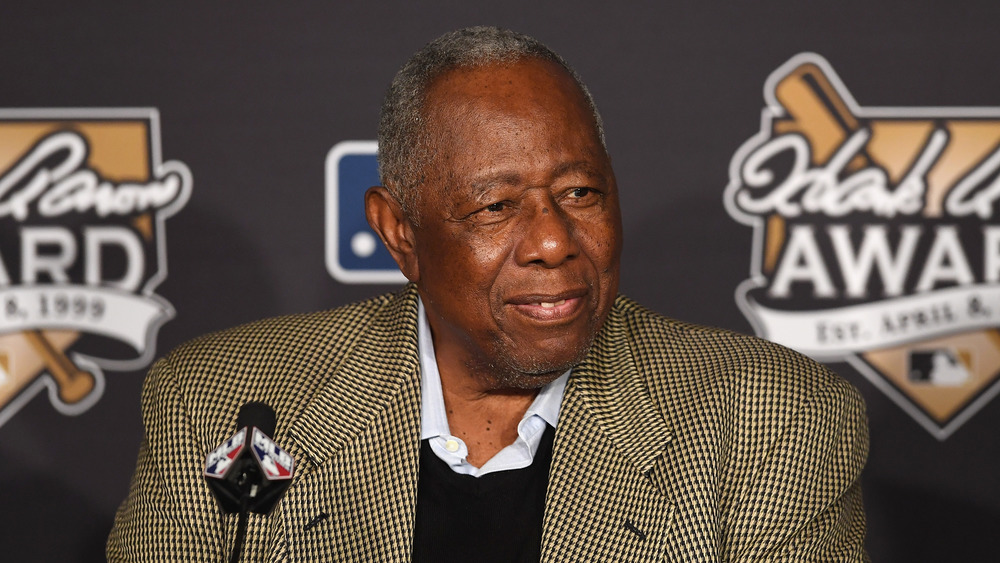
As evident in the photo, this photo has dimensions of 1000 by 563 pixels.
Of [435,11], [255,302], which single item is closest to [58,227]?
[255,302]

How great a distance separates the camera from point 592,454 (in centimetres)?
192

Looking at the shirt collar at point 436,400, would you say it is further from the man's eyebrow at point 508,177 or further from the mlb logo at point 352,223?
the mlb logo at point 352,223

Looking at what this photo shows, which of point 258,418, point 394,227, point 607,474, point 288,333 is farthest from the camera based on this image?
point 288,333

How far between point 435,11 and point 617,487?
149cm

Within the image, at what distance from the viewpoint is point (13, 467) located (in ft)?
9.84

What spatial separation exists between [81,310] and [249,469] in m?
1.74

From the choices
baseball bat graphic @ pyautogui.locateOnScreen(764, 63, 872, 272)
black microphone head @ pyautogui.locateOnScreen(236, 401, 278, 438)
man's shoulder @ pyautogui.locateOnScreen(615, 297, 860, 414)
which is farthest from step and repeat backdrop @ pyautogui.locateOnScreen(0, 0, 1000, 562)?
black microphone head @ pyautogui.locateOnScreen(236, 401, 278, 438)

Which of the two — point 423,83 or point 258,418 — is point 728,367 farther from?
point 258,418

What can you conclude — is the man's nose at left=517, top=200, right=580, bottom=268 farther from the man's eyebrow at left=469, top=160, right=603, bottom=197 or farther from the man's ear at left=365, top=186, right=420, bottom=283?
the man's ear at left=365, top=186, right=420, bottom=283

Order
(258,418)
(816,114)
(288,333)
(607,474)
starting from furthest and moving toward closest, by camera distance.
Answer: (816,114) → (288,333) → (607,474) → (258,418)

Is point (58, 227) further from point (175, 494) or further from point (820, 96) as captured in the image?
point (820, 96)

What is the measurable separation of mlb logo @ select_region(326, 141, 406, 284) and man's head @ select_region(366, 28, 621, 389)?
1.00 m

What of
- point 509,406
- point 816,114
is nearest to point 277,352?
point 509,406

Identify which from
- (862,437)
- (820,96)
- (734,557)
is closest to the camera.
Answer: (734,557)
